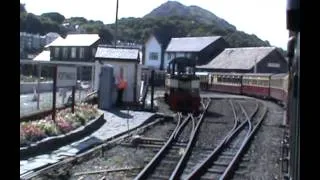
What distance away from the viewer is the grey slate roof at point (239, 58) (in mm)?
67588

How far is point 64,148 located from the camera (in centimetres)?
1368

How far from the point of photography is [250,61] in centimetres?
6788

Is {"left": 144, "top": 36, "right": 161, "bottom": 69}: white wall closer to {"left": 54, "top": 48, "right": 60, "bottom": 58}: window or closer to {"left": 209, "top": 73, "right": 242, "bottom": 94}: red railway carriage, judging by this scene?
{"left": 54, "top": 48, "right": 60, "bottom": 58}: window

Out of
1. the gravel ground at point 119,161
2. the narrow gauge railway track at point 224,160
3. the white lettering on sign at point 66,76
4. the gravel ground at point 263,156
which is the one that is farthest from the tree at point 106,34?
the gravel ground at point 119,161

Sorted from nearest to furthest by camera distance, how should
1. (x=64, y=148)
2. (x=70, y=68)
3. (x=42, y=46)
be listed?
(x=64, y=148) < (x=70, y=68) < (x=42, y=46)

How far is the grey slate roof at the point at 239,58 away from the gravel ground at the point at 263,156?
47.1 meters

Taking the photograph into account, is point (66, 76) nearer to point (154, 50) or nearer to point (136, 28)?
point (154, 50)

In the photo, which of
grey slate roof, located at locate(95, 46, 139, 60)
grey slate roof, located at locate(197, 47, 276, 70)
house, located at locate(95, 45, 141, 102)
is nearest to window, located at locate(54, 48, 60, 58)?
grey slate roof, located at locate(197, 47, 276, 70)

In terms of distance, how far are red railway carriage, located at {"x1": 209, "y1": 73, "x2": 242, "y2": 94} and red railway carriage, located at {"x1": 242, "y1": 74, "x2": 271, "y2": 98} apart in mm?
1210

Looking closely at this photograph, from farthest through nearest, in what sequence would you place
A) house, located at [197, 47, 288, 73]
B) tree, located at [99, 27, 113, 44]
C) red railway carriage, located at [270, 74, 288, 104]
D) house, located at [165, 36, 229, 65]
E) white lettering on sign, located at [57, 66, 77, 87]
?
→ tree, located at [99, 27, 113, 44] < house, located at [165, 36, 229, 65] < house, located at [197, 47, 288, 73] < red railway carriage, located at [270, 74, 288, 104] < white lettering on sign, located at [57, 66, 77, 87]

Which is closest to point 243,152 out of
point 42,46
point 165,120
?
point 165,120

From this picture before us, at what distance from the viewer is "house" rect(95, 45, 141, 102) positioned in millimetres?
26337
